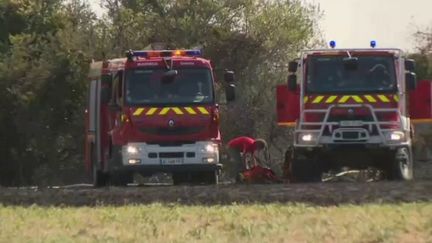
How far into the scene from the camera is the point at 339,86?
20.9 metres

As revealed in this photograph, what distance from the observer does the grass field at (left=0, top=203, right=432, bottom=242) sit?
11.3 meters

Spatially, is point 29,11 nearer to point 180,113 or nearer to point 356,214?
point 180,113

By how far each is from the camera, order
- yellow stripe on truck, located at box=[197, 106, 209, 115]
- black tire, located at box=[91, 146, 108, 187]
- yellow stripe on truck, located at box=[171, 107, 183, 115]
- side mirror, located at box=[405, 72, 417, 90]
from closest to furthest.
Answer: side mirror, located at box=[405, 72, 417, 90]
yellow stripe on truck, located at box=[171, 107, 183, 115]
yellow stripe on truck, located at box=[197, 106, 209, 115]
black tire, located at box=[91, 146, 108, 187]

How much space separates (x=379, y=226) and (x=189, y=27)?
2848 centimetres

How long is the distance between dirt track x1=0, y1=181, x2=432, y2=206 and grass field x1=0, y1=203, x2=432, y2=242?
128 centimetres

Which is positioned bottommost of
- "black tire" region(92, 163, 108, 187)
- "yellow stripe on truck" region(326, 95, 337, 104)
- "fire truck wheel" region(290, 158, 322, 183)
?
"black tire" region(92, 163, 108, 187)

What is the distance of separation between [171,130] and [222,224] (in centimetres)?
932

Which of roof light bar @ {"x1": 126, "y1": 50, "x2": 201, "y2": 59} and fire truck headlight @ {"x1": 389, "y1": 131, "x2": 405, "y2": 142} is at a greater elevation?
roof light bar @ {"x1": 126, "y1": 50, "x2": 201, "y2": 59}

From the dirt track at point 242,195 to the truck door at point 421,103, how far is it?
127 inches


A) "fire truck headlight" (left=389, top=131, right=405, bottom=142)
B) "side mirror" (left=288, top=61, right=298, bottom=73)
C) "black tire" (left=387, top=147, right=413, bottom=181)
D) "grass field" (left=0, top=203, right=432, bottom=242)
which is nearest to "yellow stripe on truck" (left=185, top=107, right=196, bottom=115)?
"side mirror" (left=288, top=61, right=298, bottom=73)

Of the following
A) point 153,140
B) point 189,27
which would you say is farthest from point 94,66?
point 189,27

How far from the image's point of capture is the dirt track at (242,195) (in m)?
15.9

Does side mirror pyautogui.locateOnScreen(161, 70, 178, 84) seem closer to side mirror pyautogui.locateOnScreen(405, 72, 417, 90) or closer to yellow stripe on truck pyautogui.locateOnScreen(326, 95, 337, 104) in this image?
yellow stripe on truck pyautogui.locateOnScreen(326, 95, 337, 104)

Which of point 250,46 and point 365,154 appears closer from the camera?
point 365,154
